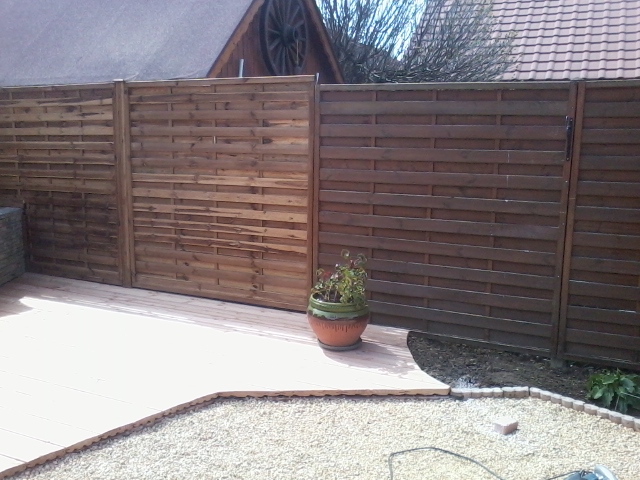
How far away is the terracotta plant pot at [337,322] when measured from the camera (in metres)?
4.44

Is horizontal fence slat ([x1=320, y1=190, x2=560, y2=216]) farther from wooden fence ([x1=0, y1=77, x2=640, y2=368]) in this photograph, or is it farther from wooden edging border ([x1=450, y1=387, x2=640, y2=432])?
wooden edging border ([x1=450, y1=387, x2=640, y2=432])

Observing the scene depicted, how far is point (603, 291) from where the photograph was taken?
14.1 ft

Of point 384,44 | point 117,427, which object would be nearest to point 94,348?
point 117,427

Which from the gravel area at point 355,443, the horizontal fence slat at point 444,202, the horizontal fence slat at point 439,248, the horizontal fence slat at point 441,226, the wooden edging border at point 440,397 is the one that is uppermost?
the horizontal fence slat at point 444,202

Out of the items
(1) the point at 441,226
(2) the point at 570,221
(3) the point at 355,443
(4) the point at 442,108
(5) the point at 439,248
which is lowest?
(3) the point at 355,443

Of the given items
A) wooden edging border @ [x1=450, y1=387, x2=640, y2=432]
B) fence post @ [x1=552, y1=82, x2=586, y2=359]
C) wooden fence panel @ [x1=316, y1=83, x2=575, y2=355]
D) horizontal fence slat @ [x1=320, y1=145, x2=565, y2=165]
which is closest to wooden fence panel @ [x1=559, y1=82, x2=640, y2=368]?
fence post @ [x1=552, y1=82, x2=586, y2=359]

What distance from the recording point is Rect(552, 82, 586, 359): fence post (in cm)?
421

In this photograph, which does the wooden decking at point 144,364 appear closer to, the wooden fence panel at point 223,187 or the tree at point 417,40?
the wooden fence panel at point 223,187

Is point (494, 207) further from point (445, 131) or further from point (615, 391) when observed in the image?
point (615, 391)

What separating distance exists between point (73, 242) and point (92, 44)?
284cm

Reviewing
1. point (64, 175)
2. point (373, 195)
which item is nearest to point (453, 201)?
point (373, 195)

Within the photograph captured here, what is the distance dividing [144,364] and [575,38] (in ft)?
27.5

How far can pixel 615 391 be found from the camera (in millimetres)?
3861

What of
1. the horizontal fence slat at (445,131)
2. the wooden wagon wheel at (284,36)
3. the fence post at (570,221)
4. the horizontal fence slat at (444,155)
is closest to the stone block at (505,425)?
the fence post at (570,221)
